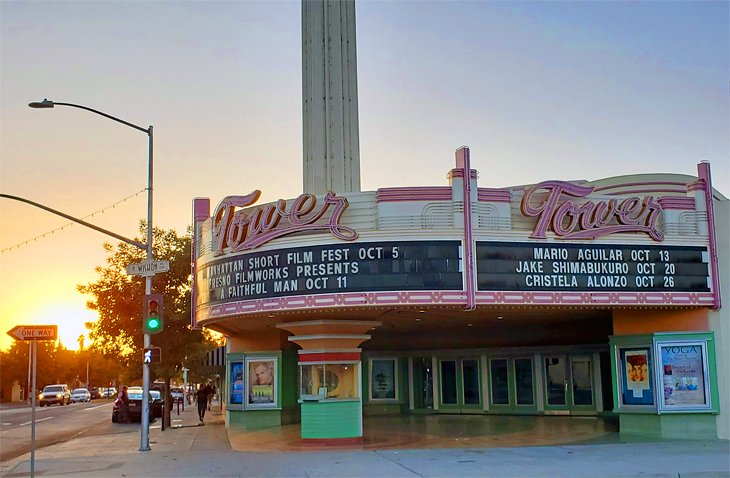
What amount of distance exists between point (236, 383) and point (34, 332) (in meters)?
14.8

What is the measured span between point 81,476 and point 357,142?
20.9 meters

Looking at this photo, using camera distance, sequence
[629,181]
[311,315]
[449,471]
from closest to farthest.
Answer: [449,471] → [311,315] → [629,181]

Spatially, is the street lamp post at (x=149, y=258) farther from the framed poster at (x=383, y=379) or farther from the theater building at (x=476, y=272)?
the framed poster at (x=383, y=379)

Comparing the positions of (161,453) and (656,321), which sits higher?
(656,321)

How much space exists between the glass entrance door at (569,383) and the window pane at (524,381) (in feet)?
2.47

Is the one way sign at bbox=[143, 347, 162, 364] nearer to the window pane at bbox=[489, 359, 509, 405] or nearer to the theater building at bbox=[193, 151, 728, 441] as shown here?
the theater building at bbox=[193, 151, 728, 441]

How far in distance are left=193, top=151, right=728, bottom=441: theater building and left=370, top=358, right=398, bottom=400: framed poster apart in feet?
36.8

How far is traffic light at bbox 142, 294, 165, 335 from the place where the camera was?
23.4 metres

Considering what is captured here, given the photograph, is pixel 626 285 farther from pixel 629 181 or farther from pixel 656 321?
pixel 629 181

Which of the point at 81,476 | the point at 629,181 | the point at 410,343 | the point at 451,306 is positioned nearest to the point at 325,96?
the point at 410,343

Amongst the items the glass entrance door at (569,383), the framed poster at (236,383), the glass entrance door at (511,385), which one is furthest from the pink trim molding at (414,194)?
the glass entrance door at (511,385)

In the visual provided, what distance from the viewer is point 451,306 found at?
22547 millimetres

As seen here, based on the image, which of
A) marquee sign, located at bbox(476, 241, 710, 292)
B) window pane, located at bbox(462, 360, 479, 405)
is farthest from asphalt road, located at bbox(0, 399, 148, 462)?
marquee sign, located at bbox(476, 241, 710, 292)

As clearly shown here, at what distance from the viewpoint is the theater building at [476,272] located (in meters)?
22.5
